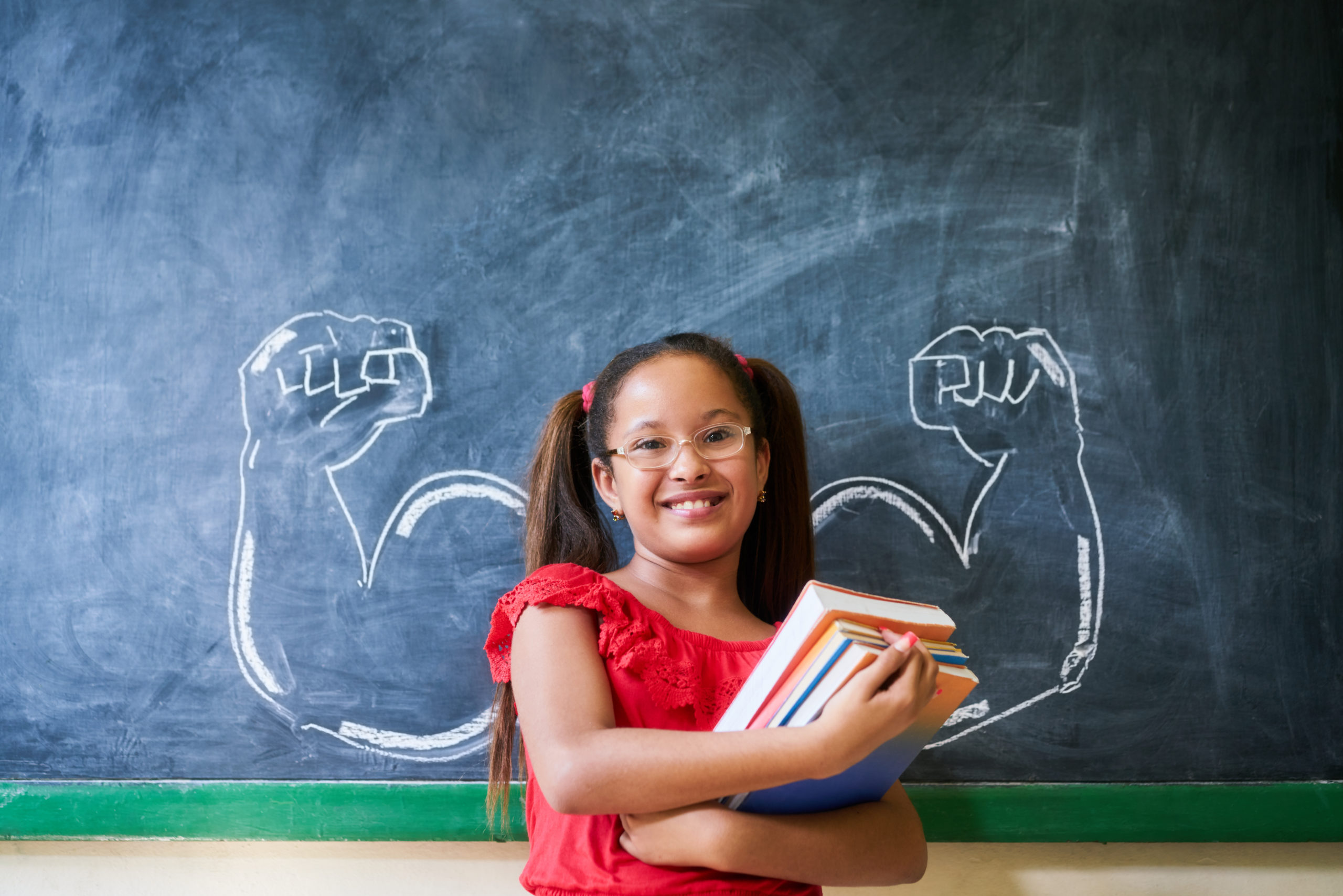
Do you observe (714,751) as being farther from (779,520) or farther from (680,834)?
(779,520)

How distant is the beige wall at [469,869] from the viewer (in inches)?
48.4

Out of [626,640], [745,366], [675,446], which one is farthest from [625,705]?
[745,366]

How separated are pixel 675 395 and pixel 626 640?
27 cm

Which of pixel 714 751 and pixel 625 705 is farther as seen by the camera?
pixel 625 705

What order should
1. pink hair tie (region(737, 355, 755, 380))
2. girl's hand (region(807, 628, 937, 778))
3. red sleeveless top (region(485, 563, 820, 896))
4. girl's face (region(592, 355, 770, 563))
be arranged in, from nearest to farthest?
girl's hand (region(807, 628, 937, 778)), red sleeveless top (region(485, 563, 820, 896)), girl's face (region(592, 355, 770, 563)), pink hair tie (region(737, 355, 755, 380))

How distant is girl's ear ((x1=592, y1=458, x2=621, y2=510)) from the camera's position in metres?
1.06

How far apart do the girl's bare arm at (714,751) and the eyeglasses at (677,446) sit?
0.29 metres

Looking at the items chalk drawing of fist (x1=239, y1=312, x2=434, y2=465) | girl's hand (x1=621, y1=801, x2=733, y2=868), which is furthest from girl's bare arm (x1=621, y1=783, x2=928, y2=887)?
chalk drawing of fist (x1=239, y1=312, x2=434, y2=465)

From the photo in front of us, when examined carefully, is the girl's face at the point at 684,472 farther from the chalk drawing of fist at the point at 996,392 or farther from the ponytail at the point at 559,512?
the chalk drawing of fist at the point at 996,392

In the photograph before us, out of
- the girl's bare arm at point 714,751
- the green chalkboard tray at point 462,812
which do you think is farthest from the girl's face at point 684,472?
the green chalkboard tray at point 462,812

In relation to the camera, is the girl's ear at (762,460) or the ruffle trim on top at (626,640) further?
the girl's ear at (762,460)

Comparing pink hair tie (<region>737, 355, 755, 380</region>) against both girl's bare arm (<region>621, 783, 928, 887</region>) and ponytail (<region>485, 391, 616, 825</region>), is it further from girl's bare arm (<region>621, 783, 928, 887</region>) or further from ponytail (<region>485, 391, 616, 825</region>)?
girl's bare arm (<region>621, 783, 928, 887</region>)

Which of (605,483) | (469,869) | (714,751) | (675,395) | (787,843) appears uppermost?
(675,395)

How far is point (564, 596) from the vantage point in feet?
3.02
